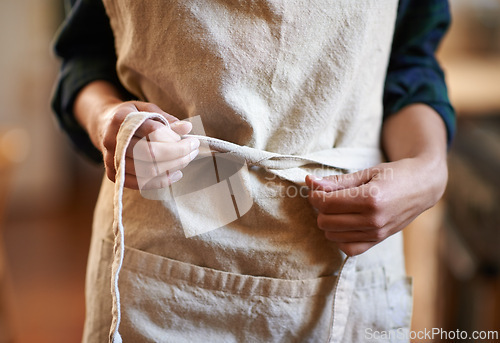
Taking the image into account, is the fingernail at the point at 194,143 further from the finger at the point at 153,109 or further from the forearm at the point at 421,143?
the forearm at the point at 421,143

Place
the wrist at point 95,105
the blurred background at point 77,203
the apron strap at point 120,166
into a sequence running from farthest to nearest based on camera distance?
the blurred background at point 77,203
the wrist at point 95,105
the apron strap at point 120,166

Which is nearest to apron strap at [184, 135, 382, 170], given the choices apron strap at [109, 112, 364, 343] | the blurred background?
apron strap at [109, 112, 364, 343]

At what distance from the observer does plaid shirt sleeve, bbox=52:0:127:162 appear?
545 mm

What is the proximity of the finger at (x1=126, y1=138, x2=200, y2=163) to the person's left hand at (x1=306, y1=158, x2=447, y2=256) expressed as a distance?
0.44 ft

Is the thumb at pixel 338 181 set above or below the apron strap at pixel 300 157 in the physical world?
below

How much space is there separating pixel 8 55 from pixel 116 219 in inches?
102

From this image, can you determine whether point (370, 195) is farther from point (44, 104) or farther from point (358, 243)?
point (44, 104)

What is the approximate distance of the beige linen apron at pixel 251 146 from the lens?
43 cm

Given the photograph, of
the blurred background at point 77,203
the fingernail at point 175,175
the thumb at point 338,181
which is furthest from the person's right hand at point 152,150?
the blurred background at point 77,203

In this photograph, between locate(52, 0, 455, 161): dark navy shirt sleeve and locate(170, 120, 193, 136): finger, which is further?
locate(52, 0, 455, 161): dark navy shirt sleeve

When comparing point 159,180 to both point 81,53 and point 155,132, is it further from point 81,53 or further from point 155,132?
point 81,53

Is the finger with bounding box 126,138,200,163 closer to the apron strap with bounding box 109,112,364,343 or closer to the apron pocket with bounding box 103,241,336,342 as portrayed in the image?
the apron strap with bounding box 109,112,364,343

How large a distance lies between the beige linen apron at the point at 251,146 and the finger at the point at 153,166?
0.23ft

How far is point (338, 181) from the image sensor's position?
1.54 ft
